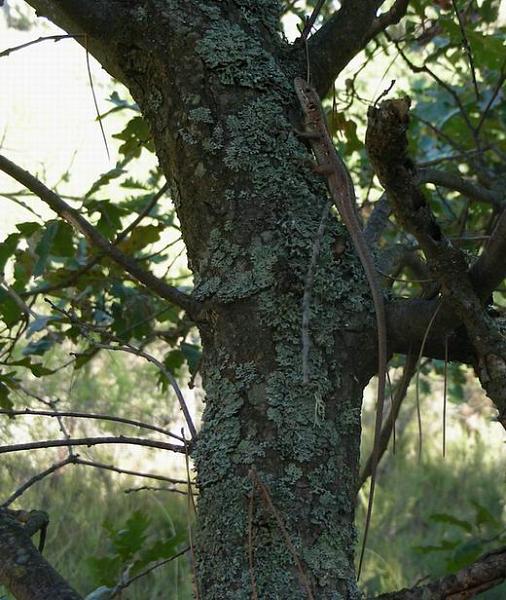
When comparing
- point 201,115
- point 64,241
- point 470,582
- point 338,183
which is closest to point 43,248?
point 64,241

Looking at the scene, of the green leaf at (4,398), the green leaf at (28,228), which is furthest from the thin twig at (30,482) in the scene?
the green leaf at (28,228)

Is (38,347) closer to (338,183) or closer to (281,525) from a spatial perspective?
(338,183)

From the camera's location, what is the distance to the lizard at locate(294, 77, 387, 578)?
38.1 inches

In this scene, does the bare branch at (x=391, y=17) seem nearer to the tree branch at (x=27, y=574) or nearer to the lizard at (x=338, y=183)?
the lizard at (x=338, y=183)

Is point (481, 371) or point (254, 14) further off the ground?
point (254, 14)

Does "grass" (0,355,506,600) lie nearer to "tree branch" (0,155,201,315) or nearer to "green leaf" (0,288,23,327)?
"green leaf" (0,288,23,327)

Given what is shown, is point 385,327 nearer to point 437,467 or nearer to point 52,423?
point 52,423

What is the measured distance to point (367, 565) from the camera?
10.0 feet

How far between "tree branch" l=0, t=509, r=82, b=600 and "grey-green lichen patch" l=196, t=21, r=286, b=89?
60cm

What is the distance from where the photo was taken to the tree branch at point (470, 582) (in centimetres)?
84

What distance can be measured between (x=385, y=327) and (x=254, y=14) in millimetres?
472

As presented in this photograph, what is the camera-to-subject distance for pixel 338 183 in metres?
1.05

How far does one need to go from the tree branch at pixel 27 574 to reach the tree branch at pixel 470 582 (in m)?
0.36

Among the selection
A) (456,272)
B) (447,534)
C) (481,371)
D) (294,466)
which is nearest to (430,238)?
(456,272)
